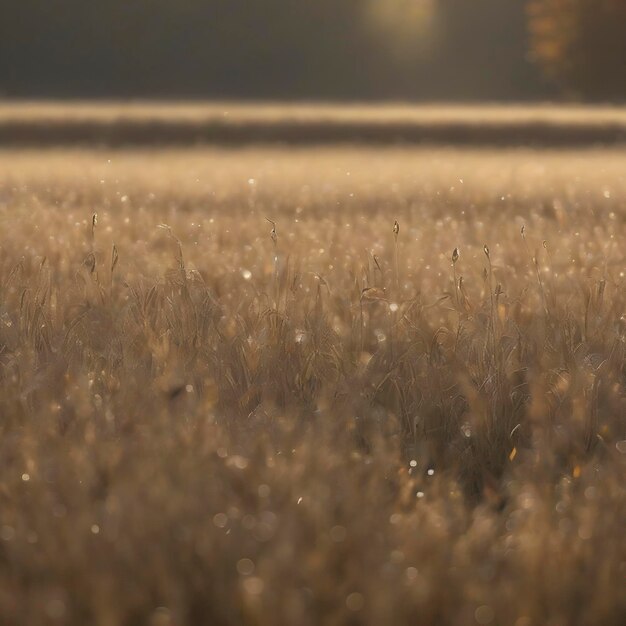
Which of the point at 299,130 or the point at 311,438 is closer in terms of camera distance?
the point at 311,438

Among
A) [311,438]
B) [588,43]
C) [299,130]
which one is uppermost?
[311,438]

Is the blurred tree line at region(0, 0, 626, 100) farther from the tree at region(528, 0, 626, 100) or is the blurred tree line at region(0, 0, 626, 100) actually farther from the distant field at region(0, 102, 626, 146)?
the distant field at region(0, 102, 626, 146)

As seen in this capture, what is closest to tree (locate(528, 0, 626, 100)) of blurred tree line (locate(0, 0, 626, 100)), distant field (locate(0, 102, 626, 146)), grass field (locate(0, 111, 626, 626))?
blurred tree line (locate(0, 0, 626, 100))

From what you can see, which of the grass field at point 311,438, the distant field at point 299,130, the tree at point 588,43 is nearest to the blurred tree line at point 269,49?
the tree at point 588,43

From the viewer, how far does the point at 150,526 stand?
1596 millimetres

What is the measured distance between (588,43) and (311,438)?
32696 millimetres

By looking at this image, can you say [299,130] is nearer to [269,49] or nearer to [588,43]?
[588,43]

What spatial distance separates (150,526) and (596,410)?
3.81 ft

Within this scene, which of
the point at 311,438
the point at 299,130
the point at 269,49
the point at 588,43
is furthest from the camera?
the point at 269,49

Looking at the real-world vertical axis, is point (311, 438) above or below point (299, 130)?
above

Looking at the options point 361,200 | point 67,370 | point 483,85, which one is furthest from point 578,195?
point 483,85

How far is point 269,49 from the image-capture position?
51562mm

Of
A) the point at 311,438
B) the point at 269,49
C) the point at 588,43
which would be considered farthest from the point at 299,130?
the point at 269,49

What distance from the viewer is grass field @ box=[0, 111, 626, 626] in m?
1.49
